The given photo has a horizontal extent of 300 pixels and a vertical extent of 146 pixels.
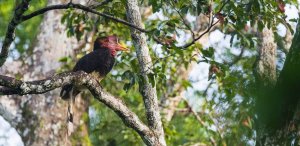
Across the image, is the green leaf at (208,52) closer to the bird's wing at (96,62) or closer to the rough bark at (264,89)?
the rough bark at (264,89)

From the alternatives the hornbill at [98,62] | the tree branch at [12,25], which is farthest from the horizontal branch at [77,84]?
the hornbill at [98,62]

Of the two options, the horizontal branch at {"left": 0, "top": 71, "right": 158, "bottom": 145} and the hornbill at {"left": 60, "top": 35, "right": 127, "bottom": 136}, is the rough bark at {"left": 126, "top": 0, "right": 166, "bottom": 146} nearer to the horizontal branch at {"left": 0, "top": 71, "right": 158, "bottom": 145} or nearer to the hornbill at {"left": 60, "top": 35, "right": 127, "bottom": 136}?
the horizontal branch at {"left": 0, "top": 71, "right": 158, "bottom": 145}

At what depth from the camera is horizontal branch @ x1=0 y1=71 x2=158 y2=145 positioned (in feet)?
10.9

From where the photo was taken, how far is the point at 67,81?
3633mm

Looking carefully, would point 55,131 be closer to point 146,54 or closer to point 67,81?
point 146,54

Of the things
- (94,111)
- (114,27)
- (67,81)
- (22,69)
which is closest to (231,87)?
(67,81)

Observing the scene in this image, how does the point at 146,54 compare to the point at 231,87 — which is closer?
the point at 146,54

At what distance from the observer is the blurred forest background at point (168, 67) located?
419 cm

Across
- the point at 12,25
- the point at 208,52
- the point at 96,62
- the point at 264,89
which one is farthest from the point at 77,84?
the point at 264,89

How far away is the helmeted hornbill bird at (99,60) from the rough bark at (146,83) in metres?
0.76

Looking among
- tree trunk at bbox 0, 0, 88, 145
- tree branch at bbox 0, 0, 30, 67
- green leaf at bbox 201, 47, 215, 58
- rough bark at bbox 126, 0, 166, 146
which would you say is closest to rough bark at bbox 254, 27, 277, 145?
green leaf at bbox 201, 47, 215, 58

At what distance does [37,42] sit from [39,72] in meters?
0.48

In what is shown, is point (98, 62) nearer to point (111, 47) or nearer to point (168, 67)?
point (111, 47)

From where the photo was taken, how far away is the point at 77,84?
3.73 meters
